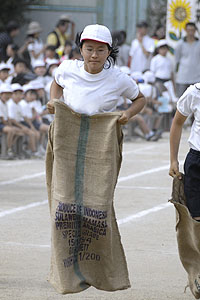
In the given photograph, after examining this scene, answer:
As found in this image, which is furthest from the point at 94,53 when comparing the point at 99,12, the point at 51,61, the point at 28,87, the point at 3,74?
the point at 99,12

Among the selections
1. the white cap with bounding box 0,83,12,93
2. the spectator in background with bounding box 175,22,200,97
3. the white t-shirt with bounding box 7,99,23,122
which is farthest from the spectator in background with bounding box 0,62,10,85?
the spectator in background with bounding box 175,22,200,97

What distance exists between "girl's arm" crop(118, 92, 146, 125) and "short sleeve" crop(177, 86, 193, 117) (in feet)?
0.83

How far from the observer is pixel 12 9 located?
27250 millimetres

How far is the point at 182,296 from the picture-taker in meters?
6.25

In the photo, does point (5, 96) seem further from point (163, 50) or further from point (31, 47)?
point (163, 50)

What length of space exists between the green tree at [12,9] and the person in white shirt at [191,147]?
21.2 metres

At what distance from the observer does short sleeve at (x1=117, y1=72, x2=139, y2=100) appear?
19.2 feet

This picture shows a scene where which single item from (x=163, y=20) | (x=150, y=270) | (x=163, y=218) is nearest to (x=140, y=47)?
(x=163, y=20)

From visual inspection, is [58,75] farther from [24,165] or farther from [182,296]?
[24,165]

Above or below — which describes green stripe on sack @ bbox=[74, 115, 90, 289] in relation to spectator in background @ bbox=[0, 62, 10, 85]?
above

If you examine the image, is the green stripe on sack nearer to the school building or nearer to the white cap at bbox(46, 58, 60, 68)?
the white cap at bbox(46, 58, 60, 68)

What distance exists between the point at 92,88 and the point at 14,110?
879 cm

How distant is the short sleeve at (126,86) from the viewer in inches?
231

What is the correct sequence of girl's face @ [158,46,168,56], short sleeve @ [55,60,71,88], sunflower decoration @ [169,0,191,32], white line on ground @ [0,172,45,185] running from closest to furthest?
short sleeve @ [55,60,71,88] → white line on ground @ [0,172,45,185] → girl's face @ [158,46,168,56] → sunflower decoration @ [169,0,191,32]
